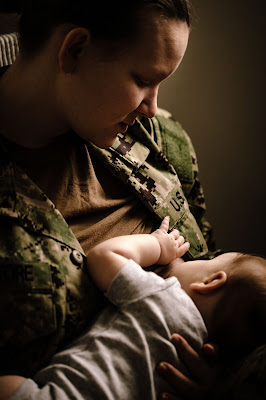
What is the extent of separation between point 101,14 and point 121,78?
116mm

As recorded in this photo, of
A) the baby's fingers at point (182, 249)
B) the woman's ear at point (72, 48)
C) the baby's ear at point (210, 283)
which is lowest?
the baby's fingers at point (182, 249)

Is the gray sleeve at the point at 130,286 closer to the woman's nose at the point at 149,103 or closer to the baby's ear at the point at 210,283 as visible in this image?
the baby's ear at the point at 210,283

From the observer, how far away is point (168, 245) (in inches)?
35.4

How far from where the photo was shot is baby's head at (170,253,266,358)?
2.53 feet

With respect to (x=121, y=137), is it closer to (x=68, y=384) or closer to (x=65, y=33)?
(x=65, y=33)

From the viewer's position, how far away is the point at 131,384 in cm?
66

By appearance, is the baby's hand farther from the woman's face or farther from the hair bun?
the hair bun

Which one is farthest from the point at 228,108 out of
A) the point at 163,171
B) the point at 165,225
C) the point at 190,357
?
the point at 190,357

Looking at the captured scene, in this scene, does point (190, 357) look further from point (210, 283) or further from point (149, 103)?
point (149, 103)

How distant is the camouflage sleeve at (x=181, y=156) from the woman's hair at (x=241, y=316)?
1.10ft

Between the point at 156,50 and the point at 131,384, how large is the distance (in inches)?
24.2

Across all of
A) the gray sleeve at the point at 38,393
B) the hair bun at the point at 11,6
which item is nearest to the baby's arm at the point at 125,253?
the gray sleeve at the point at 38,393

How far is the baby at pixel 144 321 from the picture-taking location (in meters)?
0.64

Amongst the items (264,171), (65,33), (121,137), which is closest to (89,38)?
(65,33)
